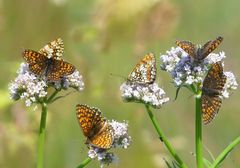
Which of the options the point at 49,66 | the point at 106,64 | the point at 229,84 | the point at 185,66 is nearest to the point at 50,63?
the point at 49,66

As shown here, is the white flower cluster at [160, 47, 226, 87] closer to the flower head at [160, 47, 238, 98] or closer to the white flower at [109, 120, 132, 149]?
the flower head at [160, 47, 238, 98]

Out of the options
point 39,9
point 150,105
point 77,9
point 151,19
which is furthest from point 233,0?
point 150,105

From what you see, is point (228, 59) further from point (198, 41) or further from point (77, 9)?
point (77, 9)

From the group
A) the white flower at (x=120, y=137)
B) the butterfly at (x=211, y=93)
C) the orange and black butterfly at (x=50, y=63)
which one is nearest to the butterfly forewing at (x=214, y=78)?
the butterfly at (x=211, y=93)

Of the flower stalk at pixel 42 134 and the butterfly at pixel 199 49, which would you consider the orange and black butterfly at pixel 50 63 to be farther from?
the butterfly at pixel 199 49

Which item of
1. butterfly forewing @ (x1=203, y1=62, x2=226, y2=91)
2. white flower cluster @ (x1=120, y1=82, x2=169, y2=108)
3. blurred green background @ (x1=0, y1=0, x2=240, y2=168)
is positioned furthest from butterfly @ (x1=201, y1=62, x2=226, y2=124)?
blurred green background @ (x1=0, y1=0, x2=240, y2=168)
